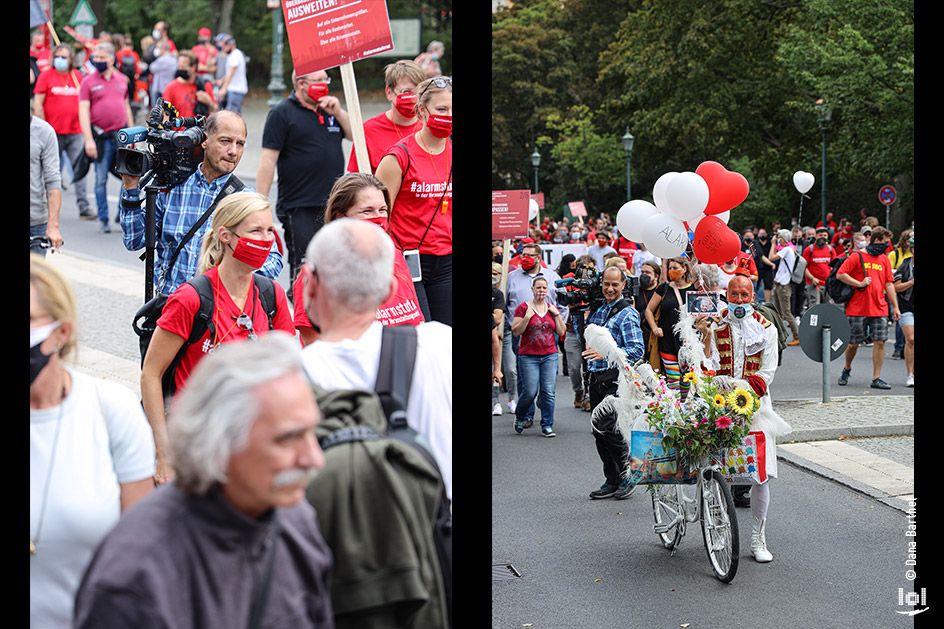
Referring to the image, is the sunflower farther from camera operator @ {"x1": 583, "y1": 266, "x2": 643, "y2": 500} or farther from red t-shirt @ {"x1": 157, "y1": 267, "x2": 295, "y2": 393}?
red t-shirt @ {"x1": 157, "y1": 267, "x2": 295, "y2": 393}

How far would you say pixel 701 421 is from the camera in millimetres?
7227

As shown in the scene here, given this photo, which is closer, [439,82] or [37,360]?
[37,360]

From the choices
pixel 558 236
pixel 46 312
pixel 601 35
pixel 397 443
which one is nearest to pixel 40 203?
pixel 46 312

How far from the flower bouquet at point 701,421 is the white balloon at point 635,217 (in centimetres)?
236

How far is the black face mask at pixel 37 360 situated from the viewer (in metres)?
2.89

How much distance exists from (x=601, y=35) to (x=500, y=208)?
133ft

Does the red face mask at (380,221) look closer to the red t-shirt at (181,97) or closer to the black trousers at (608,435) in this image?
the black trousers at (608,435)

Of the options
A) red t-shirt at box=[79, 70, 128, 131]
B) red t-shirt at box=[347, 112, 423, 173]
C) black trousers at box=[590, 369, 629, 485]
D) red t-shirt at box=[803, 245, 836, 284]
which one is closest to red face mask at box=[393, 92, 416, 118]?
red t-shirt at box=[347, 112, 423, 173]

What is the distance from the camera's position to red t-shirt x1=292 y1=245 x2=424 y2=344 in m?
3.69

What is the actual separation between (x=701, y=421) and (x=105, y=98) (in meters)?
9.85

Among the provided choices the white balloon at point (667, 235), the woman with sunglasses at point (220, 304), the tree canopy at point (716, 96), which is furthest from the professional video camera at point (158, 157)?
the tree canopy at point (716, 96)

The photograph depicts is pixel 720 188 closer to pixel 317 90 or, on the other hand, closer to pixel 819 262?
pixel 317 90

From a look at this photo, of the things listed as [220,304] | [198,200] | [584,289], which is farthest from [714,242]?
[220,304]

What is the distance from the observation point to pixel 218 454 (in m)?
2.59
